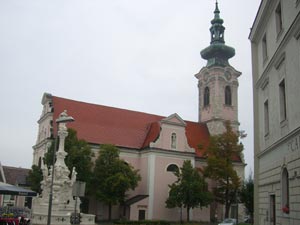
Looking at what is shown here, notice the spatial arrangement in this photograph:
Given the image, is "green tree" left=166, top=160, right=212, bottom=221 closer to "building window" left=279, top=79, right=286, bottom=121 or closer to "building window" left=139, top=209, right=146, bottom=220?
"building window" left=139, top=209, right=146, bottom=220

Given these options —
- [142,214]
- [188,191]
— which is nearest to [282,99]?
[188,191]

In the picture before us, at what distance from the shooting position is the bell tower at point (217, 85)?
5450cm

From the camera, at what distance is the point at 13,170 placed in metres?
63.2

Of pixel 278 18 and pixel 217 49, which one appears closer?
pixel 278 18

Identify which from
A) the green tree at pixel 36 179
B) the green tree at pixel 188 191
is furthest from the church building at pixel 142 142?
the green tree at pixel 188 191

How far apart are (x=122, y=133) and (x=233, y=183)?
14.2 metres

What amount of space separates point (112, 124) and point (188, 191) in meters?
13.0

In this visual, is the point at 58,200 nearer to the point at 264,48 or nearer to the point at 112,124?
the point at 264,48

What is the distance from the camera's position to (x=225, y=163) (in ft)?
133

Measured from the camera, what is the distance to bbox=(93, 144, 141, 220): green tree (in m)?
37.6

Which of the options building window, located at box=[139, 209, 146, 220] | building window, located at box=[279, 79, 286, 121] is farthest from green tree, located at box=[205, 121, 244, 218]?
building window, located at box=[279, 79, 286, 121]

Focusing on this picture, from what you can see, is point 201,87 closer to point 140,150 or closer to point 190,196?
point 140,150

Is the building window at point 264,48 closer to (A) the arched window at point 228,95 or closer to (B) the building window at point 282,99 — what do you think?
(B) the building window at point 282,99

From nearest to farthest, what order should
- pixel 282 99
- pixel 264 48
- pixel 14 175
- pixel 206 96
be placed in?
1. pixel 282 99
2. pixel 264 48
3. pixel 206 96
4. pixel 14 175
